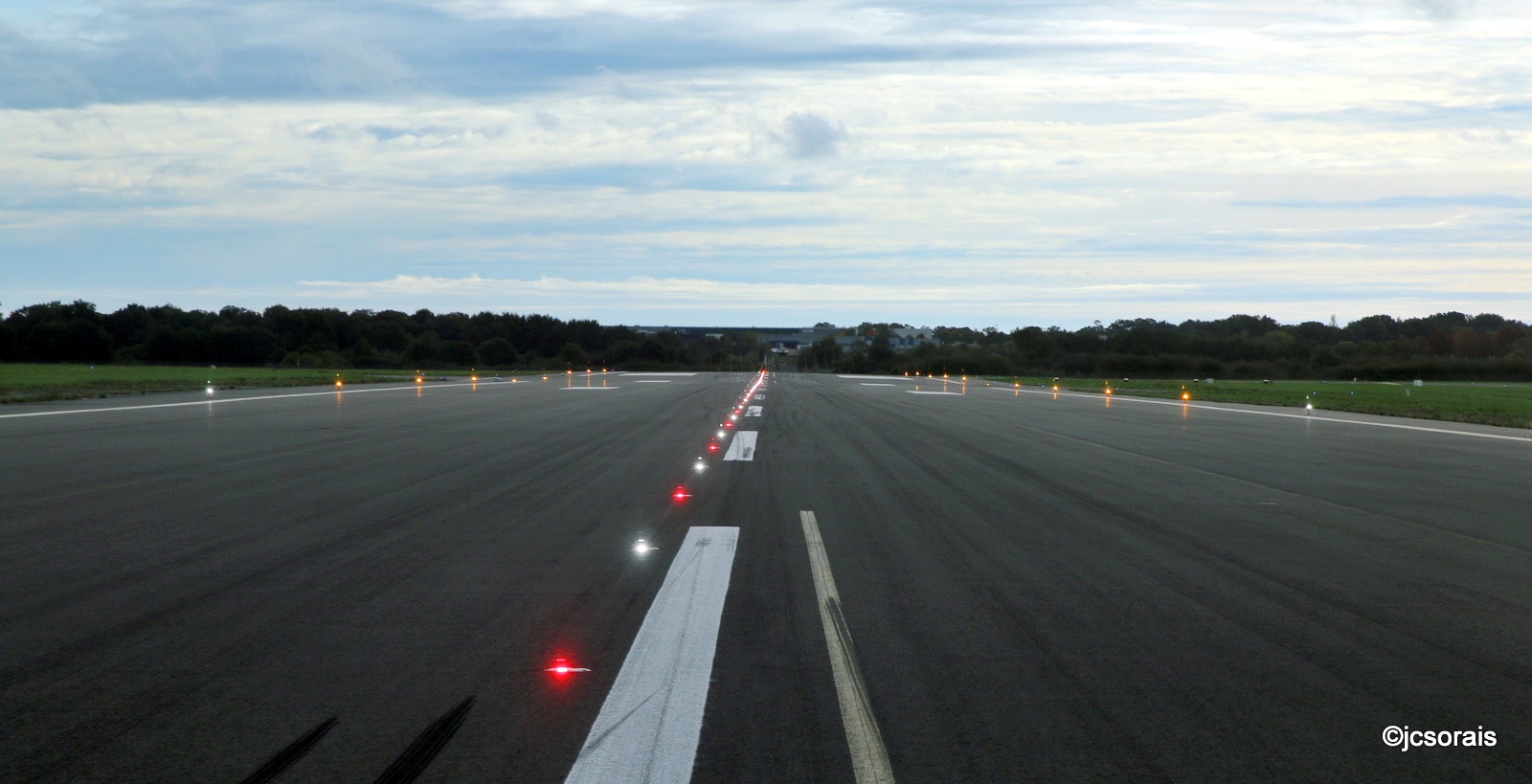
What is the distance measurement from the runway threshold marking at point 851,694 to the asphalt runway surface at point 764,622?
0.02m

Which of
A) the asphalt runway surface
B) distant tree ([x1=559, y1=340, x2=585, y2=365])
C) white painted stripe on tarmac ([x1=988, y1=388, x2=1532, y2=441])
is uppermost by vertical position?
distant tree ([x1=559, y1=340, x2=585, y2=365])

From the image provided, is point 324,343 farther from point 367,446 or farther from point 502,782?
point 502,782

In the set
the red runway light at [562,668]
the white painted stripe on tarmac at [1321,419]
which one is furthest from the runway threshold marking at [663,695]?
the white painted stripe on tarmac at [1321,419]

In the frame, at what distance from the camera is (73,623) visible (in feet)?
18.4

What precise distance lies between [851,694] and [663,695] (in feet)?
2.62

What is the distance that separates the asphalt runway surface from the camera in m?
3.95

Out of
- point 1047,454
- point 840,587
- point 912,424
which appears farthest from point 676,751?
point 912,424

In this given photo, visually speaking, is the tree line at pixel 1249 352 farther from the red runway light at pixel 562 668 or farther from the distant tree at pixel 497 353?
the red runway light at pixel 562 668

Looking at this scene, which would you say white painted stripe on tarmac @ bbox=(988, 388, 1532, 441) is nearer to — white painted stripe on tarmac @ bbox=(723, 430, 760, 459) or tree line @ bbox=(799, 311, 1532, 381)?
white painted stripe on tarmac @ bbox=(723, 430, 760, 459)

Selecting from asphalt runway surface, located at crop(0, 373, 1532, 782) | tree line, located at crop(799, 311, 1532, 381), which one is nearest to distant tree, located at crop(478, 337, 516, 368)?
tree line, located at crop(799, 311, 1532, 381)

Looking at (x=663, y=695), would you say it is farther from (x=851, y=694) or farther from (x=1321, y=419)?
(x=1321, y=419)

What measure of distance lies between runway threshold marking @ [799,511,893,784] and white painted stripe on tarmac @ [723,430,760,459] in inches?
334

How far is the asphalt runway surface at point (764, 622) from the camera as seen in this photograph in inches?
156

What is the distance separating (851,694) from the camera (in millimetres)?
4500
